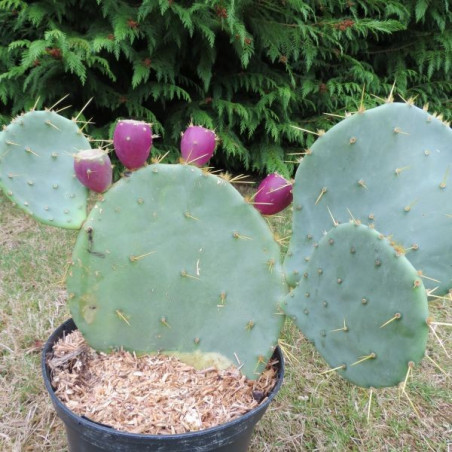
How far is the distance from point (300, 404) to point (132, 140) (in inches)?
38.9

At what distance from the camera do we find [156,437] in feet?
2.90

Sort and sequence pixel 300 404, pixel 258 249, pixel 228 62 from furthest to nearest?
1. pixel 228 62
2. pixel 300 404
3. pixel 258 249

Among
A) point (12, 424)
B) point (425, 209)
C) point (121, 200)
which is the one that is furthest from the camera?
point (12, 424)

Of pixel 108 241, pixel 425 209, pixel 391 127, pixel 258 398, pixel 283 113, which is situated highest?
pixel 391 127

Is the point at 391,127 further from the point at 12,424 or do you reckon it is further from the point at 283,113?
the point at 283,113

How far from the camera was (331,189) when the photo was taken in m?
0.96

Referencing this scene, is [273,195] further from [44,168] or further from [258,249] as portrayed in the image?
[44,168]

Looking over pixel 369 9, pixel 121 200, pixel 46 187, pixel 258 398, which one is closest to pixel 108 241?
pixel 121 200

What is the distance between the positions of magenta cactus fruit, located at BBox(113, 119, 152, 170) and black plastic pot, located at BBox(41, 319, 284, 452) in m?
0.50

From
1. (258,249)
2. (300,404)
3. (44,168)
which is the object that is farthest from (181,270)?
(300,404)

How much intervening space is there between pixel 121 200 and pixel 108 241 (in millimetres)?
90

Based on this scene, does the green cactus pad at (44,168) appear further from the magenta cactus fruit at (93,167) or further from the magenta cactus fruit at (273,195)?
the magenta cactus fruit at (273,195)

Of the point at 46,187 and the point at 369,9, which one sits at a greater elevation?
the point at 46,187

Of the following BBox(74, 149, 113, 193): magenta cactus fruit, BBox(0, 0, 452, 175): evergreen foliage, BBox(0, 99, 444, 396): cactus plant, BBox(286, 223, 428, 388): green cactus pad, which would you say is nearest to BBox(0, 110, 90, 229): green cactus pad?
BBox(0, 99, 444, 396): cactus plant
